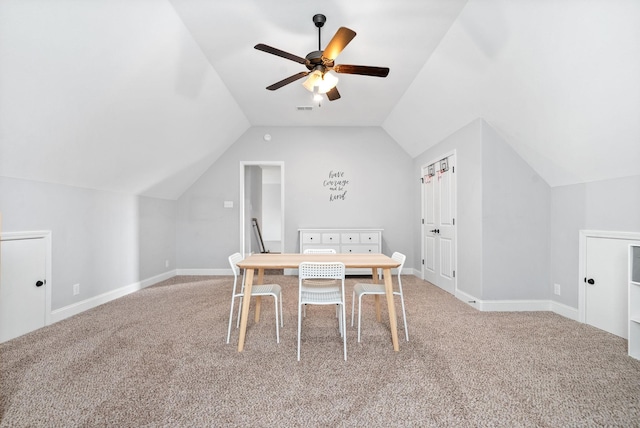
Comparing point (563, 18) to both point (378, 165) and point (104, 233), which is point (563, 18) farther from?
point (104, 233)

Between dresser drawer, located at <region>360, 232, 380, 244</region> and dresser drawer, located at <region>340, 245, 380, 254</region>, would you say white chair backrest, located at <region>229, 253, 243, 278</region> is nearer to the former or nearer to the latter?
dresser drawer, located at <region>340, 245, 380, 254</region>

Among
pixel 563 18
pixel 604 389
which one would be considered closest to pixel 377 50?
pixel 563 18

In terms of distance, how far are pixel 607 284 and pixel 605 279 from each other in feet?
0.16

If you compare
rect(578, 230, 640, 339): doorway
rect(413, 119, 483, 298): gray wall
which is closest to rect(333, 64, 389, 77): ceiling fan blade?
rect(413, 119, 483, 298): gray wall

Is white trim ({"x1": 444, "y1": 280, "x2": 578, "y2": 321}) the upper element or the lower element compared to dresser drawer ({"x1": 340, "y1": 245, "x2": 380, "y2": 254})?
lower

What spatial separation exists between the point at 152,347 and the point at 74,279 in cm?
167

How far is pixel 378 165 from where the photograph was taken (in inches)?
239

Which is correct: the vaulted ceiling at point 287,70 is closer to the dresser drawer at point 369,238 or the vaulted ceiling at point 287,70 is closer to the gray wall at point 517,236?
the gray wall at point 517,236

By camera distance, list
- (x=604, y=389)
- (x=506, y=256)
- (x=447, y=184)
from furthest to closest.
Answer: (x=447, y=184), (x=506, y=256), (x=604, y=389)

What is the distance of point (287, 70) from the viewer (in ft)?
12.3

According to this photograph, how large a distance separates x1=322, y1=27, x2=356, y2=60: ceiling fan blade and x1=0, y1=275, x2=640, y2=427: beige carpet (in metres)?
2.34

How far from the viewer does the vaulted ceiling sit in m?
2.20

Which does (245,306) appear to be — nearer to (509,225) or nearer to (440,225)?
(509,225)

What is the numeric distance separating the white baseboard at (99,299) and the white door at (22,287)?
0.19 m
